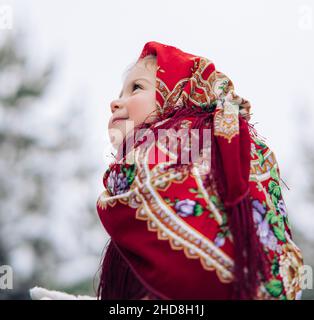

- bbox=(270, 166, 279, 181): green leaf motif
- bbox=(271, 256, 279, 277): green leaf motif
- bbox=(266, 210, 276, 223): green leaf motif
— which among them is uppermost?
bbox=(270, 166, 279, 181): green leaf motif

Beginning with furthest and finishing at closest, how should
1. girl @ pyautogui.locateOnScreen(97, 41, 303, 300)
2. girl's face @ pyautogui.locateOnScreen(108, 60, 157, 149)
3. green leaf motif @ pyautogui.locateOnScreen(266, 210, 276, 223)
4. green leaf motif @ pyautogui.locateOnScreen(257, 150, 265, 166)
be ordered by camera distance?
girl's face @ pyautogui.locateOnScreen(108, 60, 157, 149) → green leaf motif @ pyautogui.locateOnScreen(257, 150, 265, 166) → green leaf motif @ pyautogui.locateOnScreen(266, 210, 276, 223) → girl @ pyautogui.locateOnScreen(97, 41, 303, 300)

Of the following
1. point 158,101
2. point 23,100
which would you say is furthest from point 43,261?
point 158,101

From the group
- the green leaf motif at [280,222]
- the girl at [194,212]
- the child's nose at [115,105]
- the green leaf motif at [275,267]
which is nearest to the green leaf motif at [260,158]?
the girl at [194,212]

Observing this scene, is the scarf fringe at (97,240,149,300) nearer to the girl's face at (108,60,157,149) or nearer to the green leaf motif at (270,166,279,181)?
the girl's face at (108,60,157,149)

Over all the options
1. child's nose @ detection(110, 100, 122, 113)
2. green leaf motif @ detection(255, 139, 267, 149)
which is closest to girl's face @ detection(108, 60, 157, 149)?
child's nose @ detection(110, 100, 122, 113)

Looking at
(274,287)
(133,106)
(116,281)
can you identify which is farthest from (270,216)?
(133,106)

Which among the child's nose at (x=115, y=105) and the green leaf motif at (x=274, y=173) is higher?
the child's nose at (x=115, y=105)

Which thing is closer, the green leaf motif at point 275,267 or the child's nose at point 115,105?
the green leaf motif at point 275,267

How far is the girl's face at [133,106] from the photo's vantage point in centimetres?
141

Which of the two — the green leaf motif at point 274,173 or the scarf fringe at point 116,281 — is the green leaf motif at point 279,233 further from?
the scarf fringe at point 116,281

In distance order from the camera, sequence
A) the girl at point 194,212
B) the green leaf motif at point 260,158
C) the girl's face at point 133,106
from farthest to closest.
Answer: the girl's face at point 133,106, the green leaf motif at point 260,158, the girl at point 194,212

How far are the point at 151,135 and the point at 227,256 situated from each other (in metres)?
0.44

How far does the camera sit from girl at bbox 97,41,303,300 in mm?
1008
